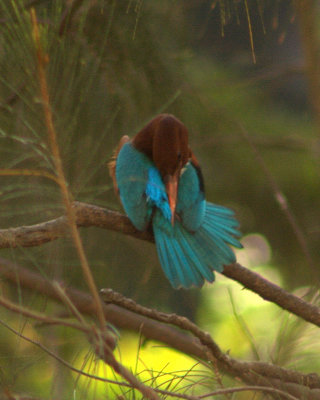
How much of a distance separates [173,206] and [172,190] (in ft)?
0.23

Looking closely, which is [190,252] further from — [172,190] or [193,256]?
[172,190]

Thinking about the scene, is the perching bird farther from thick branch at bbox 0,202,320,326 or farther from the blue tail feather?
thick branch at bbox 0,202,320,326

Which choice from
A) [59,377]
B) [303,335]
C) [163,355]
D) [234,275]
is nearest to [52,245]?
[59,377]

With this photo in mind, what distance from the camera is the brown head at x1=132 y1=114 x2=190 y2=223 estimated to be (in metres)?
2.63

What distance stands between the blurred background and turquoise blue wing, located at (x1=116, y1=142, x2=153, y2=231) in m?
0.10

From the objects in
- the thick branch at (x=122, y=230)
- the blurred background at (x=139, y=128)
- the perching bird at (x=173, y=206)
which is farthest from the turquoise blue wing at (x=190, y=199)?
the thick branch at (x=122, y=230)

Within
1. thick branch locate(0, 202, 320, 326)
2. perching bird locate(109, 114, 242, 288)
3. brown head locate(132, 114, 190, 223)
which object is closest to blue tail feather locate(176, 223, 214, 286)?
perching bird locate(109, 114, 242, 288)

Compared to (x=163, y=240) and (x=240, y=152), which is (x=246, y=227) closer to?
(x=240, y=152)

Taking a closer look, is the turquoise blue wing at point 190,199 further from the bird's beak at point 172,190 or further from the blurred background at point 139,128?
the blurred background at point 139,128

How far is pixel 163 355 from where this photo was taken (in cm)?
355

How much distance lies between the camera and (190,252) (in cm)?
267

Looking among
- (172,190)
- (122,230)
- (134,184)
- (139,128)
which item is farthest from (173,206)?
(139,128)

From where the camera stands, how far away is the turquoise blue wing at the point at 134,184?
255cm

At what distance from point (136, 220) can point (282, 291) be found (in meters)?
0.65
